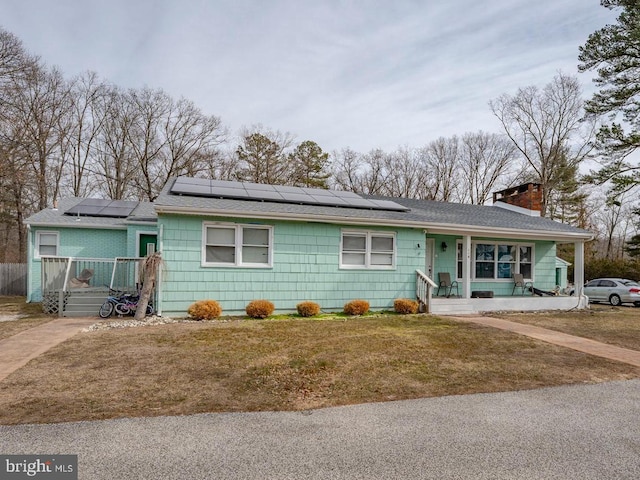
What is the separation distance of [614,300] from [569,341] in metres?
12.4

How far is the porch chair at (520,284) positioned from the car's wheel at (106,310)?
43.0 feet

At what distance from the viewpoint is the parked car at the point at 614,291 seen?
649 inches

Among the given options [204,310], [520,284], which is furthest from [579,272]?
[204,310]

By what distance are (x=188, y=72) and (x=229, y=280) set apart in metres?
7.99

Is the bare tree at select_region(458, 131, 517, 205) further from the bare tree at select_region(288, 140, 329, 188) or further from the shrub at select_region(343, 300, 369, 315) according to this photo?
the shrub at select_region(343, 300, 369, 315)

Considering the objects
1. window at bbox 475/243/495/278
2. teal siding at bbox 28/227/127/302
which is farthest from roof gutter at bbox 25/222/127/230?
window at bbox 475/243/495/278

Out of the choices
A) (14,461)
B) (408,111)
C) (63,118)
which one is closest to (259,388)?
(14,461)

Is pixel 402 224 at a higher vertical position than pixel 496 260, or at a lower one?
higher

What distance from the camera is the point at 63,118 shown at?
22.9 meters

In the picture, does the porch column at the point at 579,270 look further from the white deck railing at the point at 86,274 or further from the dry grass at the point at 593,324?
the white deck railing at the point at 86,274

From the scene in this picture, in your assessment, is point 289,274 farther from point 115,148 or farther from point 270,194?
point 115,148

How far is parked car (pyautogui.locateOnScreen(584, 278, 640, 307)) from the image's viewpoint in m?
16.5

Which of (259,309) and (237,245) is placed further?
(237,245)

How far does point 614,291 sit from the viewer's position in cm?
1712
